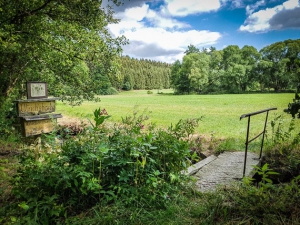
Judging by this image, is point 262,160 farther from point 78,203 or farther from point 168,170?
point 78,203

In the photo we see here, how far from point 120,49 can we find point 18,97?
14.0 ft

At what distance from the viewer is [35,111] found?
5105 mm

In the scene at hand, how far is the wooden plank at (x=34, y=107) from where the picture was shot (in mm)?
4918

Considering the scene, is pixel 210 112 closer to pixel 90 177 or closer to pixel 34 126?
pixel 34 126

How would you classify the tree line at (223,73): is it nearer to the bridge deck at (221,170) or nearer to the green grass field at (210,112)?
the green grass field at (210,112)

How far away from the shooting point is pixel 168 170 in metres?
2.71

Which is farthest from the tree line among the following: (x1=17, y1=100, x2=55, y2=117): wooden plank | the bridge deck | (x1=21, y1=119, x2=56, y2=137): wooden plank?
(x1=21, y1=119, x2=56, y2=137): wooden plank

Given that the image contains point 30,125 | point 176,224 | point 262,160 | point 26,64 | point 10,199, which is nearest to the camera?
point 176,224

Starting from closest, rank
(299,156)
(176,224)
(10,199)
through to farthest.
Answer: (176,224), (10,199), (299,156)

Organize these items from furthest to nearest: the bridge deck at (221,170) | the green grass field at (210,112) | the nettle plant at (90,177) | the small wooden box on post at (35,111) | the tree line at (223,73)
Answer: the tree line at (223,73) < the green grass field at (210,112) < the small wooden box on post at (35,111) < the bridge deck at (221,170) < the nettle plant at (90,177)

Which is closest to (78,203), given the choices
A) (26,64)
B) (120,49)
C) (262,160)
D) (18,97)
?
(262,160)

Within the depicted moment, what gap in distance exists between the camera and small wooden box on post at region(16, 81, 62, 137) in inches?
194

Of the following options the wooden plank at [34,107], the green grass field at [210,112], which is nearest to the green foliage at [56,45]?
the wooden plank at [34,107]

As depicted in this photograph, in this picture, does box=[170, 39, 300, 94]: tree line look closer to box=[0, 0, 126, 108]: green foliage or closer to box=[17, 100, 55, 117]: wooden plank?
box=[0, 0, 126, 108]: green foliage
